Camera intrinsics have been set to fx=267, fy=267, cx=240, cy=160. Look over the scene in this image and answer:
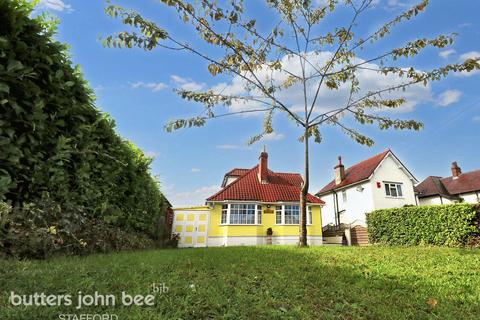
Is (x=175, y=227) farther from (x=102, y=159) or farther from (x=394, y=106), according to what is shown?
(x=394, y=106)

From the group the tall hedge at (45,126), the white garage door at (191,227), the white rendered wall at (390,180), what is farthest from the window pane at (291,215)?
the tall hedge at (45,126)

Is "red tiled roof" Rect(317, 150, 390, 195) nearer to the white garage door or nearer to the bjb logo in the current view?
the white garage door

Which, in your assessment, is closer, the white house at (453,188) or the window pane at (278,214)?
the window pane at (278,214)

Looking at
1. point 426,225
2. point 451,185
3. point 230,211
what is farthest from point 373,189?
point 451,185

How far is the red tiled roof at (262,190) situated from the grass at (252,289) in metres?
15.7

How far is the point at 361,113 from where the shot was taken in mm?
9828

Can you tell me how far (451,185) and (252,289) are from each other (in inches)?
1459

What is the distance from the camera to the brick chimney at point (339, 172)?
94.7 ft

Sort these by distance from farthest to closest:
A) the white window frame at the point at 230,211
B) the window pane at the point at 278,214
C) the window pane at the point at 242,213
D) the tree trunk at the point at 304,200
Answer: the window pane at the point at 278,214 → the window pane at the point at 242,213 → the white window frame at the point at 230,211 → the tree trunk at the point at 304,200

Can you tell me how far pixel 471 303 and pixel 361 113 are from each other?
7.48 m

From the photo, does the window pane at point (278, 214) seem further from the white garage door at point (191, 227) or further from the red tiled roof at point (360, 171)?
the red tiled roof at point (360, 171)

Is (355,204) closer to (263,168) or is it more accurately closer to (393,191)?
(393,191)

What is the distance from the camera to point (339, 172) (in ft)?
94.9

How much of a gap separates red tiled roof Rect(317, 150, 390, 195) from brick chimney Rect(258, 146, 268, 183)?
9.25 m
